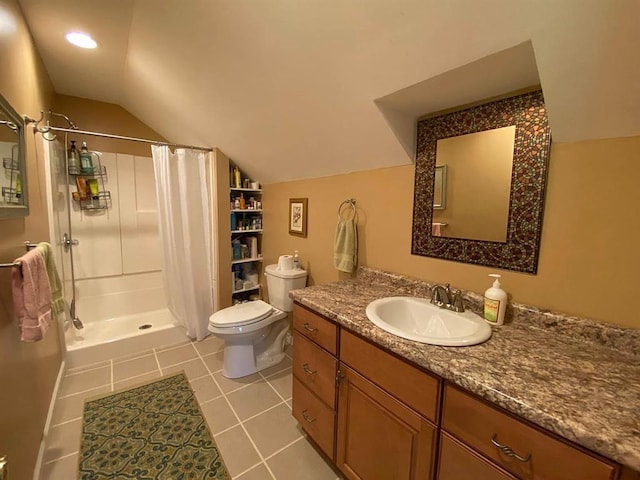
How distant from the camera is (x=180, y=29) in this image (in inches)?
58.8

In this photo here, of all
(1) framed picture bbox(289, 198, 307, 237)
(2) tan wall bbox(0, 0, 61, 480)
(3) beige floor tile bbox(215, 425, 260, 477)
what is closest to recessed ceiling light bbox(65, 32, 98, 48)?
(2) tan wall bbox(0, 0, 61, 480)

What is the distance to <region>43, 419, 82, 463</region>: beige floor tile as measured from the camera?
1.44 meters

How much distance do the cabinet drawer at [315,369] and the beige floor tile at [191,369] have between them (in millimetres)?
1036

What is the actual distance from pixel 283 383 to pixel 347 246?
45.2 inches

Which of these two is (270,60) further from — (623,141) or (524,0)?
(623,141)

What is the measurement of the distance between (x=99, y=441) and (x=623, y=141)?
106 inches

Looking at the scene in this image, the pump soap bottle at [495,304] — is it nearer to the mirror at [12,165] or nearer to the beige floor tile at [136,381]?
the mirror at [12,165]

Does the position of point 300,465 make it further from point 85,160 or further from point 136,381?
point 85,160

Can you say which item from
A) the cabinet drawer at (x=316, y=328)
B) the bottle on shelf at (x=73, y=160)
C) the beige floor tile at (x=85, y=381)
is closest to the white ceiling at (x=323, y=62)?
the bottle on shelf at (x=73, y=160)

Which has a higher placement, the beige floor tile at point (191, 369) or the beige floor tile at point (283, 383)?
the beige floor tile at point (191, 369)

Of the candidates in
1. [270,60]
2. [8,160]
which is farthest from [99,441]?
[270,60]

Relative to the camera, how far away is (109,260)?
283cm

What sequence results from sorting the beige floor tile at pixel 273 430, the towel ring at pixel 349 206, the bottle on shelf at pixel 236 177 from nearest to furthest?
the beige floor tile at pixel 273 430 → the towel ring at pixel 349 206 → the bottle on shelf at pixel 236 177

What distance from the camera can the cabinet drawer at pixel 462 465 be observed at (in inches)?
29.6
